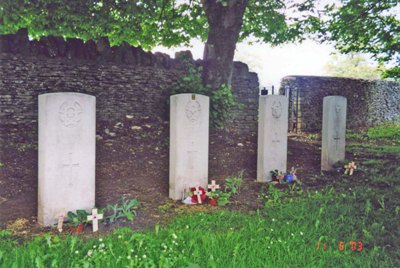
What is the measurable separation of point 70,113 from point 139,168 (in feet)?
8.78

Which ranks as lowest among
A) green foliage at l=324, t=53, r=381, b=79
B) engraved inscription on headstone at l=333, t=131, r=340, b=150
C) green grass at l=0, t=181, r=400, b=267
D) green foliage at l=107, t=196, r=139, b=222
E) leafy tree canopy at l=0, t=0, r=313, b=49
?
green grass at l=0, t=181, r=400, b=267

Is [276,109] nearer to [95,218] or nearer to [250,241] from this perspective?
[250,241]

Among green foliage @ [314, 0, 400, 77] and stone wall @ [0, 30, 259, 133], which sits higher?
green foliage @ [314, 0, 400, 77]

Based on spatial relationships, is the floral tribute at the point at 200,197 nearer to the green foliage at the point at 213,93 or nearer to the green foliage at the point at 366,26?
the green foliage at the point at 213,93

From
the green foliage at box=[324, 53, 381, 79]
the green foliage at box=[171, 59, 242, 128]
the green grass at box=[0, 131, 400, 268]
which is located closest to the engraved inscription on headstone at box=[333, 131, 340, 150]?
the green foliage at box=[171, 59, 242, 128]

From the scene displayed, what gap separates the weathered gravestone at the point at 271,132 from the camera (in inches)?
257

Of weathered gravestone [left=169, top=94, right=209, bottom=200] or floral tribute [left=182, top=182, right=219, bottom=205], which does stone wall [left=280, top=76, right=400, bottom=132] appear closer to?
weathered gravestone [left=169, top=94, right=209, bottom=200]

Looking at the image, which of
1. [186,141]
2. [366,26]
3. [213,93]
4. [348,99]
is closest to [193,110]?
[186,141]

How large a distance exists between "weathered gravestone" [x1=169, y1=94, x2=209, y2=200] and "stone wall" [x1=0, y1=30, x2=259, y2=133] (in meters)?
→ 3.62

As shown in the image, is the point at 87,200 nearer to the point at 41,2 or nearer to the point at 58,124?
the point at 58,124

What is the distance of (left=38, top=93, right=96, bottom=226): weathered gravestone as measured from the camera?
4121mm

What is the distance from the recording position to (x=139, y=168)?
22.0 feet

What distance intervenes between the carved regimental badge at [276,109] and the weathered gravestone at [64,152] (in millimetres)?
3426

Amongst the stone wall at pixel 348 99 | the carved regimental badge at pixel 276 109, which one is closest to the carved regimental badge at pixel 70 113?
the carved regimental badge at pixel 276 109
